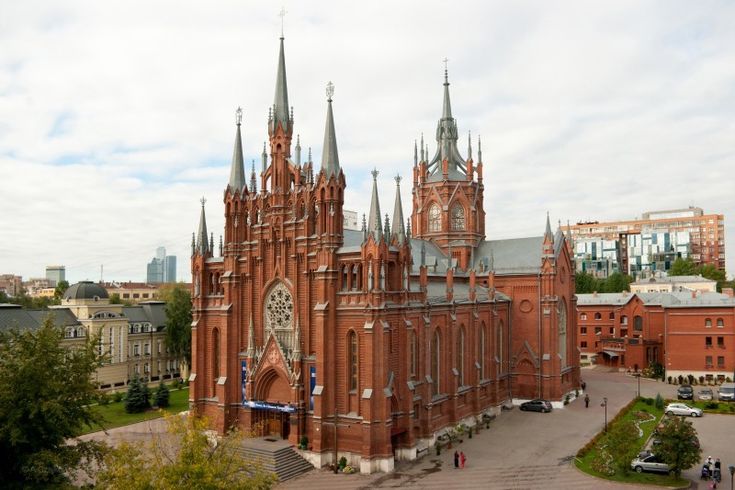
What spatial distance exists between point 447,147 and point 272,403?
3572 centimetres

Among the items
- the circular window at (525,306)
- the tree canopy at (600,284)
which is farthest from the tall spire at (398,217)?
the tree canopy at (600,284)

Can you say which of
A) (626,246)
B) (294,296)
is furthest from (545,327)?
(626,246)

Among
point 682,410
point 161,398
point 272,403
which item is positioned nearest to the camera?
point 272,403

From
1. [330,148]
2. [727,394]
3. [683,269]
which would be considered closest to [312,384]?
[330,148]

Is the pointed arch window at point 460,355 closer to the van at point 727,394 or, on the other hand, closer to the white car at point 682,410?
the white car at point 682,410

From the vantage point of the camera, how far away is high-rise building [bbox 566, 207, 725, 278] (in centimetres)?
14875

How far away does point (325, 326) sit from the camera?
1479 inches

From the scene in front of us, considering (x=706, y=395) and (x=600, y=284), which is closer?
(x=706, y=395)

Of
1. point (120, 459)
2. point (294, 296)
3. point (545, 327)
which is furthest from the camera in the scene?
Result: point (545, 327)

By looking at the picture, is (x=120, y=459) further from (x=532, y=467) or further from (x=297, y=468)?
(x=532, y=467)

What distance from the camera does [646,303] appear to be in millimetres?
76375

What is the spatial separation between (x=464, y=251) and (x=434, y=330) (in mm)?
19967

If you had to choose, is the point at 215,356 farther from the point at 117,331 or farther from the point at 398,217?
the point at 117,331

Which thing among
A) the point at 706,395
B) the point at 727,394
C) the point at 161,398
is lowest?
the point at 706,395
